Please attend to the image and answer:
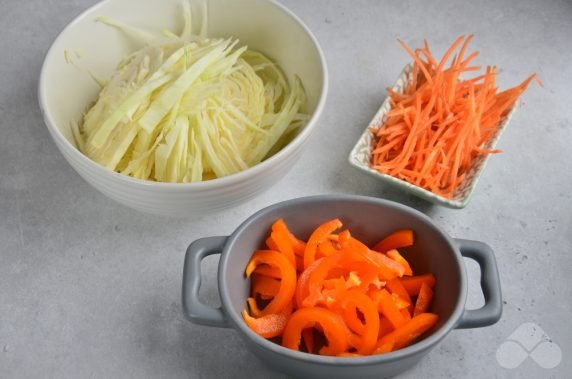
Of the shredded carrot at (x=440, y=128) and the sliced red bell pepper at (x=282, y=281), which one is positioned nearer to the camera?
the sliced red bell pepper at (x=282, y=281)

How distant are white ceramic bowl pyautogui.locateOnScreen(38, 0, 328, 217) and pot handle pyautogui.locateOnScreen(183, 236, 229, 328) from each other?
116 millimetres

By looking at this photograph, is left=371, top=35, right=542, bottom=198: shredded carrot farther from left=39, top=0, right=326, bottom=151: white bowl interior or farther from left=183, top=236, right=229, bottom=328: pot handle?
left=183, top=236, right=229, bottom=328: pot handle

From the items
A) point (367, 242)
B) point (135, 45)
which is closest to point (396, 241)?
point (367, 242)

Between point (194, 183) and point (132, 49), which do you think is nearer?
point (194, 183)

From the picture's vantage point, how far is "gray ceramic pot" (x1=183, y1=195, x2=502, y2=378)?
3.20 feet

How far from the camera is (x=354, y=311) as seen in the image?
1.06 metres

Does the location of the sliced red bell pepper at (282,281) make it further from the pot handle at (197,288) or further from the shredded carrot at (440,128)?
the shredded carrot at (440,128)

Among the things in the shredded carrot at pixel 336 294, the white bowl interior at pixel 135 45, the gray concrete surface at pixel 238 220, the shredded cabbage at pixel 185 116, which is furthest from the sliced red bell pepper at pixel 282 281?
the white bowl interior at pixel 135 45

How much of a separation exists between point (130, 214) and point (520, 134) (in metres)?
0.86

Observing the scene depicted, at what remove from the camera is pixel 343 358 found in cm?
96

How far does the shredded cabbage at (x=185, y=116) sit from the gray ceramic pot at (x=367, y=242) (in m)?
0.20

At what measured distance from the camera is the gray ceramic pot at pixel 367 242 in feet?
3.20

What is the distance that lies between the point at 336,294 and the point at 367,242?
6.7 inches

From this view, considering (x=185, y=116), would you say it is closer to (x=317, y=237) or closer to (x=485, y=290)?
(x=317, y=237)
